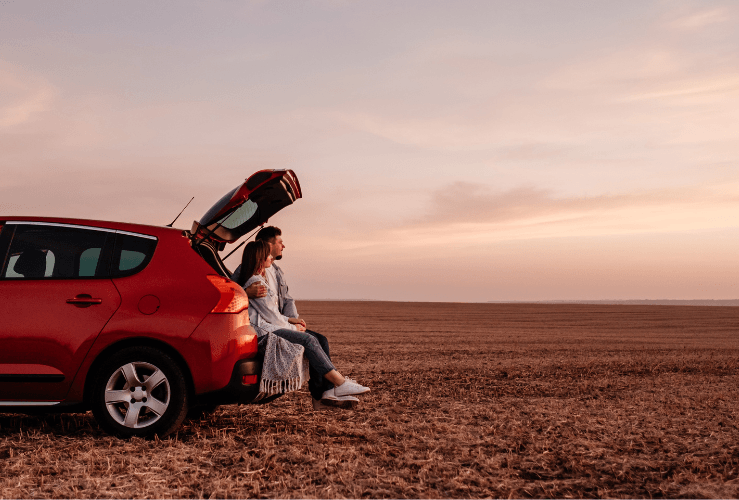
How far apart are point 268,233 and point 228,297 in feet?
A: 4.17

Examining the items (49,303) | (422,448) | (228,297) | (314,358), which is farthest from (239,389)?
(49,303)

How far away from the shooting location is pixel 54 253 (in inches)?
224

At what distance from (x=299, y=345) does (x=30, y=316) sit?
2.29m

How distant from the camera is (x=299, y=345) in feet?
20.2

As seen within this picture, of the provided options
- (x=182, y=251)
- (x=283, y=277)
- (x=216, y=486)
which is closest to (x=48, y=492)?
(x=216, y=486)

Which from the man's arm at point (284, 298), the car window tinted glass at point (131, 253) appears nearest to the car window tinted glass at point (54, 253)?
the car window tinted glass at point (131, 253)

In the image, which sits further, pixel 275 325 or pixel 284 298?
pixel 284 298

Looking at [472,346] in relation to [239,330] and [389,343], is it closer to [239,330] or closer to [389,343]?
[389,343]

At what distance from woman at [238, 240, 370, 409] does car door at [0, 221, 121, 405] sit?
132 centimetres

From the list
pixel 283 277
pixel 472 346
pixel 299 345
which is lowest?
pixel 472 346

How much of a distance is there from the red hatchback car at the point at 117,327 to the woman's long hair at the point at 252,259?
0.67 m

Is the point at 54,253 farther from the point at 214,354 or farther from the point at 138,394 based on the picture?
the point at 214,354

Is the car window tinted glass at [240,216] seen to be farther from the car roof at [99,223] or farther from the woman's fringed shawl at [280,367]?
the woman's fringed shawl at [280,367]

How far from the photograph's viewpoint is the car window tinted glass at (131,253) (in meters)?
5.64
